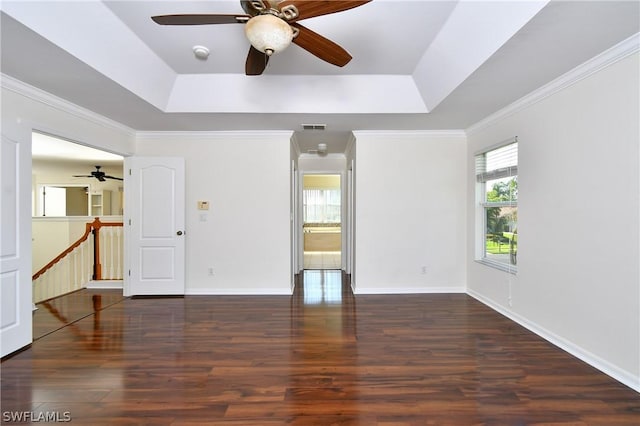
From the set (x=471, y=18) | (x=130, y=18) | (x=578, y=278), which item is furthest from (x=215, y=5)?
(x=578, y=278)

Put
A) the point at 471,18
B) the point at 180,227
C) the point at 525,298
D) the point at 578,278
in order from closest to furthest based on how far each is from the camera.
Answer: the point at 471,18 < the point at 578,278 < the point at 525,298 < the point at 180,227

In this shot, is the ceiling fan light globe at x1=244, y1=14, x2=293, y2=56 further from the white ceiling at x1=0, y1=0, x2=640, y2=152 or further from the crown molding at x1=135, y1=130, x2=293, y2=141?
the crown molding at x1=135, y1=130, x2=293, y2=141

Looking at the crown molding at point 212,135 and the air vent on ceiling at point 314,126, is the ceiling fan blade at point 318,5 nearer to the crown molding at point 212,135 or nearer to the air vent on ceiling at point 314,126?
the air vent on ceiling at point 314,126

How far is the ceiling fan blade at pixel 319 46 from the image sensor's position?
2002 millimetres

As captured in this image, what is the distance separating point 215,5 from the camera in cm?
233

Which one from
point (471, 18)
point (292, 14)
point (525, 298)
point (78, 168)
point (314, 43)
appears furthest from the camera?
point (78, 168)

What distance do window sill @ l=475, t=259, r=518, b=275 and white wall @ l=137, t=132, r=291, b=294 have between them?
9.24 feet

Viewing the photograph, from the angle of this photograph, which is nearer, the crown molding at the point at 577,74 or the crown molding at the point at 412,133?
the crown molding at the point at 577,74

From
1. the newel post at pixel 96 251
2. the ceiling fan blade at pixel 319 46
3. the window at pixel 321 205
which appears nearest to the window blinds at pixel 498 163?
the ceiling fan blade at pixel 319 46

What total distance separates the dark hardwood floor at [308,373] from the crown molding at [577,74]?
7.91 ft

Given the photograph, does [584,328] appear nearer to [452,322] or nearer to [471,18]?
[452,322]

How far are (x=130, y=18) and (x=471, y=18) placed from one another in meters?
2.72

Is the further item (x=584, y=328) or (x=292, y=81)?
(x=292, y=81)

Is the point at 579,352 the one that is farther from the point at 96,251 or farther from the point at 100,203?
the point at 100,203
